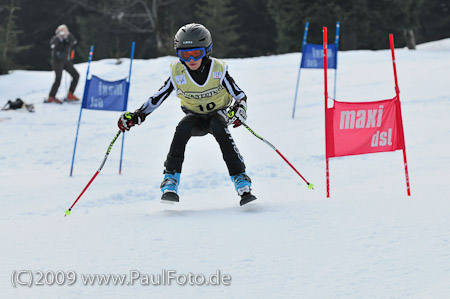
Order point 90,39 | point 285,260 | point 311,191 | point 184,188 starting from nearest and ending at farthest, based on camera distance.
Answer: point 285,260, point 311,191, point 184,188, point 90,39

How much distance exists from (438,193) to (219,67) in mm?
2076

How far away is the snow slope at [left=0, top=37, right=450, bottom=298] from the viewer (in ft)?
9.61

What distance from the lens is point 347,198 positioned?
461 centimetres

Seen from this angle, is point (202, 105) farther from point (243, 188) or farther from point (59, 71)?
point (59, 71)

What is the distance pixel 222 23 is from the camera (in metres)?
27.6

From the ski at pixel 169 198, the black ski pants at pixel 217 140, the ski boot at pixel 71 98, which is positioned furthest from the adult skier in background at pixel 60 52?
the ski at pixel 169 198

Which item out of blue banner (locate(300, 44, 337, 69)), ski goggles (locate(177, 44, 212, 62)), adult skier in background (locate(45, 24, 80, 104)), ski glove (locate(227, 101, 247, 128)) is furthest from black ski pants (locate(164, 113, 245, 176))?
adult skier in background (locate(45, 24, 80, 104))

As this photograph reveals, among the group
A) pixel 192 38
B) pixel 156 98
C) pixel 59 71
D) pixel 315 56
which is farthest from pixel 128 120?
pixel 59 71

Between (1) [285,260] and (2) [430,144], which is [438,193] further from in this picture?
(2) [430,144]

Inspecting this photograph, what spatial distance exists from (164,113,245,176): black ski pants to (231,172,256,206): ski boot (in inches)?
2.1

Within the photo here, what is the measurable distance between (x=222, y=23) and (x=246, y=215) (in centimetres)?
2445

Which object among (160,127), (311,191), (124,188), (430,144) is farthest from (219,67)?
(160,127)

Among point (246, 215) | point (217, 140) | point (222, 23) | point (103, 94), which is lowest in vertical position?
point (246, 215)
